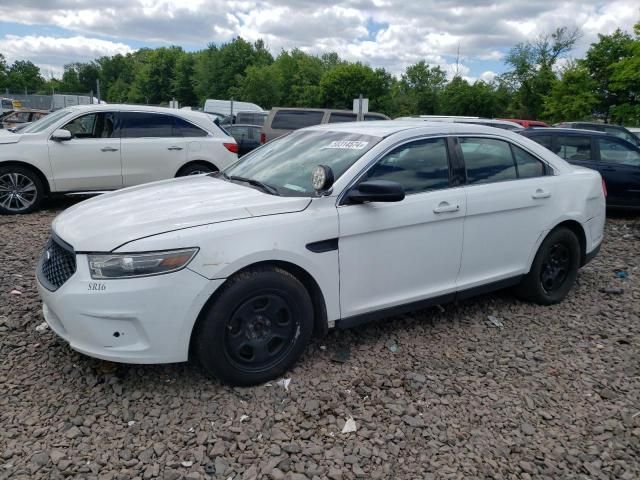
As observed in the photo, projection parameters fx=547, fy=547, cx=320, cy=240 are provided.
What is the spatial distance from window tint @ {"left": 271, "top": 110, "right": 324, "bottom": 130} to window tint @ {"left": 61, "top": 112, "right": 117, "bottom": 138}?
5556 mm

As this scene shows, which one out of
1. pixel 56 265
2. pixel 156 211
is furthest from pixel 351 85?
pixel 56 265

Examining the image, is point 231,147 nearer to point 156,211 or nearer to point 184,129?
point 184,129

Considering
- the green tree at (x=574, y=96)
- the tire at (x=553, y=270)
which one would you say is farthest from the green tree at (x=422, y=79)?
the tire at (x=553, y=270)

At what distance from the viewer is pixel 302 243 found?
131 inches

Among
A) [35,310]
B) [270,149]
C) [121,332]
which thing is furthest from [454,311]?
[35,310]

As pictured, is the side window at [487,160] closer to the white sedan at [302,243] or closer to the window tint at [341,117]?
the white sedan at [302,243]

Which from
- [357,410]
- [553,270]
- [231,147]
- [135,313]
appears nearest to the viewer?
[135,313]

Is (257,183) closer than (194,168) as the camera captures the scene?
Yes

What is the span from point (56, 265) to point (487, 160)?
324cm

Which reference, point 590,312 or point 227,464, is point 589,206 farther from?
point 227,464

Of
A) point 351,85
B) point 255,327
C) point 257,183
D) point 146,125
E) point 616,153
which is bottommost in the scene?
point 255,327

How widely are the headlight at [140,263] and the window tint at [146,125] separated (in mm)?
5997

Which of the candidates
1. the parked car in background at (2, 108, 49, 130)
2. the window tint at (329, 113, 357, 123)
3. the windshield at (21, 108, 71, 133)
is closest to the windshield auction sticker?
the windshield at (21, 108, 71, 133)

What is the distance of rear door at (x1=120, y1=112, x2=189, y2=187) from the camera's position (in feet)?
27.6
